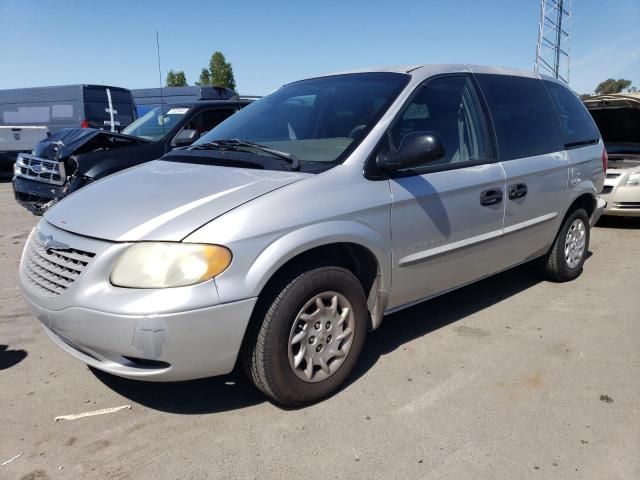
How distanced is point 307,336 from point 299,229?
57 centimetres

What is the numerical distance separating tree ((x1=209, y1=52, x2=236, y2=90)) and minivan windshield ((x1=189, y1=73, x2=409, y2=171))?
153 ft

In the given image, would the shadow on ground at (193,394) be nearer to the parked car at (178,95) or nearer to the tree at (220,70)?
the parked car at (178,95)

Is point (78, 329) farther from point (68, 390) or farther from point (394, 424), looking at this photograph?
point (394, 424)

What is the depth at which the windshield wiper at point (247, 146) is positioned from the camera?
9.71 feet

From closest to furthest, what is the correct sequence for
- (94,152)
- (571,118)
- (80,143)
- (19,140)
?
(571,118)
(94,152)
(80,143)
(19,140)

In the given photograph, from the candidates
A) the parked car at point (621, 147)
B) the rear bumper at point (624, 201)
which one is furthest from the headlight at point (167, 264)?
the parked car at point (621, 147)

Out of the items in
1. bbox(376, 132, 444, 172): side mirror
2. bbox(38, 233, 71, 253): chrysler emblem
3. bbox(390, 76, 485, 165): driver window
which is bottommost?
bbox(38, 233, 71, 253): chrysler emblem

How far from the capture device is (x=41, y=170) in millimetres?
6359

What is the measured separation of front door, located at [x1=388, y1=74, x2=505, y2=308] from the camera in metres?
3.13

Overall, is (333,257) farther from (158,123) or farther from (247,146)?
(158,123)

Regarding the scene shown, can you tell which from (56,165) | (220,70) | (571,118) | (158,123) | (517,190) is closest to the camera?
(517,190)

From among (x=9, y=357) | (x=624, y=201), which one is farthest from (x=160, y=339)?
(x=624, y=201)

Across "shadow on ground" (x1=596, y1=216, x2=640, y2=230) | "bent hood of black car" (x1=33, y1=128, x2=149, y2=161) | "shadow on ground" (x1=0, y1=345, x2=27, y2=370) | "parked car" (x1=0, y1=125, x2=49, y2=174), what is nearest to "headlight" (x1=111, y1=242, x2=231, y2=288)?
"shadow on ground" (x1=0, y1=345, x2=27, y2=370)

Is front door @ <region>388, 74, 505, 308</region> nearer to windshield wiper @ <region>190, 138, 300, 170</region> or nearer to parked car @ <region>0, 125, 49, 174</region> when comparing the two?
windshield wiper @ <region>190, 138, 300, 170</region>
